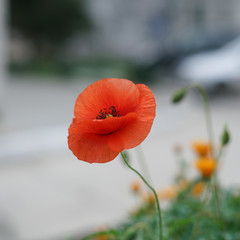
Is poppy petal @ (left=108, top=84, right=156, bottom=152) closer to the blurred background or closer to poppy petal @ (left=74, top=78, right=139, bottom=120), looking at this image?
poppy petal @ (left=74, top=78, right=139, bottom=120)

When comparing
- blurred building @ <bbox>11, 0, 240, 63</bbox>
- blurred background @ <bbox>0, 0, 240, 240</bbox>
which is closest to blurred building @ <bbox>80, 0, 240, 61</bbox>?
blurred building @ <bbox>11, 0, 240, 63</bbox>

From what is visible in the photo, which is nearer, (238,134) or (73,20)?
(238,134)

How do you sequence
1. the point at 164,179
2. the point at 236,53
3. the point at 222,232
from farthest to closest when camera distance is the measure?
the point at 236,53 → the point at 164,179 → the point at 222,232

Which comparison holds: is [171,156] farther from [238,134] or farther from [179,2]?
[179,2]

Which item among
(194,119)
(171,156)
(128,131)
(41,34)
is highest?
(128,131)

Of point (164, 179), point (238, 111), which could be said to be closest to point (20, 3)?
point (238, 111)

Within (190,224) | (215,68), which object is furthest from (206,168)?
(215,68)

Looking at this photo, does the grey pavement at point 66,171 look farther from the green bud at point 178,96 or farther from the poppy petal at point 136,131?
the poppy petal at point 136,131

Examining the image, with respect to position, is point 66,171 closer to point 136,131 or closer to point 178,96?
point 178,96
